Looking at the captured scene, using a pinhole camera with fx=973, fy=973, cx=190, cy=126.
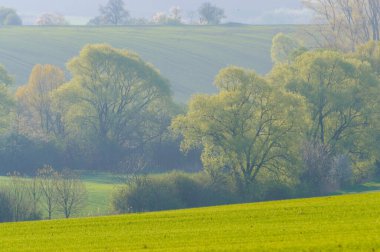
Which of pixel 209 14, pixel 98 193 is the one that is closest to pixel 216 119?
pixel 98 193

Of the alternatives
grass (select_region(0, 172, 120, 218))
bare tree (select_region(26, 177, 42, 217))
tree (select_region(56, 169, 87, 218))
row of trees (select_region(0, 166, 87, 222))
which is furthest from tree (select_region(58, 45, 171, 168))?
tree (select_region(56, 169, 87, 218))

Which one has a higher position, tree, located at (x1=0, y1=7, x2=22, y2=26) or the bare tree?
the bare tree

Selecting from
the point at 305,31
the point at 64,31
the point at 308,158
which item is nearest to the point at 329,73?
the point at 308,158

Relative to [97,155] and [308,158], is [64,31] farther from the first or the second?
[308,158]

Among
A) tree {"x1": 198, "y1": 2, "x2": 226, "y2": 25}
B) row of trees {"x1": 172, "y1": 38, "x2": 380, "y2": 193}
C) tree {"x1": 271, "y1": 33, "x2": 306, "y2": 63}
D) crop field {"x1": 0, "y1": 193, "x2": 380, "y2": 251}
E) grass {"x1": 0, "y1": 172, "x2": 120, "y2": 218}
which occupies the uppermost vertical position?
crop field {"x1": 0, "y1": 193, "x2": 380, "y2": 251}

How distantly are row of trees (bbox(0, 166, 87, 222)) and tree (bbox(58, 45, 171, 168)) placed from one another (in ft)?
73.1

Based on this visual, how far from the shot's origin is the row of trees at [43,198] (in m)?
56.4

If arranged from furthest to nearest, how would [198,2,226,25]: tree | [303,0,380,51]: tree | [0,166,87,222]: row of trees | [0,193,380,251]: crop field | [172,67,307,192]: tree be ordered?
[198,2,226,25]: tree, [303,0,380,51]: tree, [172,67,307,192]: tree, [0,166,87,222]: row of trees, [0,193,380,251]: crop field

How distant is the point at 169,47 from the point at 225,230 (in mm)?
112501

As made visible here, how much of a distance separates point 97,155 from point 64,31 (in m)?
69.7

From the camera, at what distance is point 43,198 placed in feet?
202

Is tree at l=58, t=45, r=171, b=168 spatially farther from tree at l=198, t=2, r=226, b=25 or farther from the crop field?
tree at l=198, t=2, r=226, b=25

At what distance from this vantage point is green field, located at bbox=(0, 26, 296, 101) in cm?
12520

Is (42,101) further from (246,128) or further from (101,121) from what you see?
(246,128)
